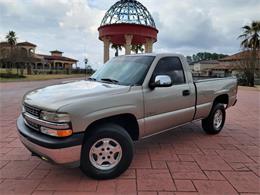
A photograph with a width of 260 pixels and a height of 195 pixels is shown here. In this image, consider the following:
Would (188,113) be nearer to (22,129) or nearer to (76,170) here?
(76,170)

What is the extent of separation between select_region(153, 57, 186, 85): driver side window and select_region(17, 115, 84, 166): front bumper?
1891mm

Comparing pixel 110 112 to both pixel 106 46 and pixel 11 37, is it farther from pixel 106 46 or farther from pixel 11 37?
pixel 11 37

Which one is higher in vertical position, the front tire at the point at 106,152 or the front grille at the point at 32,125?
the front grille at the point at 32,125

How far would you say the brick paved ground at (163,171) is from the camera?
329cm

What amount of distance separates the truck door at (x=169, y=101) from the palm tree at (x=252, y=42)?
29296mm

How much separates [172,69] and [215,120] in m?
2.10

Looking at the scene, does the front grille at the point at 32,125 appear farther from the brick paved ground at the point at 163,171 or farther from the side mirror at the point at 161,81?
the side mirror at the point at 161,81

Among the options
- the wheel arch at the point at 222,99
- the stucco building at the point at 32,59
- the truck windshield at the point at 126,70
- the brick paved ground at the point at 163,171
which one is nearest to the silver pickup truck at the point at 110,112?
the truck windshield at the point at 126,70

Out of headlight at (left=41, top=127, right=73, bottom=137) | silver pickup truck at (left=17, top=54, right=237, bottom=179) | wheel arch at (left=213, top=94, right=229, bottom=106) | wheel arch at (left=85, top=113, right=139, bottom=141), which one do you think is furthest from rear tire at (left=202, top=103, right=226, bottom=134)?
headlight at (left=41, top=127, right=73, bottom=137)

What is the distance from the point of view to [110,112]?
3.40m

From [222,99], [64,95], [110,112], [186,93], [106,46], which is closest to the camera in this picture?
[64,95]

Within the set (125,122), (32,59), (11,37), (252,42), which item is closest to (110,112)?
(125,122)

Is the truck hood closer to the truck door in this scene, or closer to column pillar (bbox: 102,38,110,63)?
the truck door

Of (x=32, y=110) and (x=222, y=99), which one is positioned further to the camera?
(x=222, y=99)
